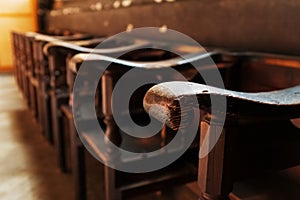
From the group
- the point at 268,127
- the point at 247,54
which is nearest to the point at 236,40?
the point at 247,54

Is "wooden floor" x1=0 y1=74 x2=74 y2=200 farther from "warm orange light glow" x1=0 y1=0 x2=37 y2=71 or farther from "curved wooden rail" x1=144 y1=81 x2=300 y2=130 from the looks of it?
"warm orange light glow" x1=0 y1=0 x2=37 y2=71

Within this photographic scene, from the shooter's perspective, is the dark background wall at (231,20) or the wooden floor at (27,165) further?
the wooden floor at (27,165)

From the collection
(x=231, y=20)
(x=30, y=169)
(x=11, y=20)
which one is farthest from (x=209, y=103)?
(x=11, y=20)

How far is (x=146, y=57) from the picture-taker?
1.78 meters

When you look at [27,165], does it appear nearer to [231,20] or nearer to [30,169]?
[30,169]

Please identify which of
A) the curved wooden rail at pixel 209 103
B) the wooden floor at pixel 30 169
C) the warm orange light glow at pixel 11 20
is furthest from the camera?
the warm orange light glow at pixel 11 20

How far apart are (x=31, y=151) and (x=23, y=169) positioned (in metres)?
0.35

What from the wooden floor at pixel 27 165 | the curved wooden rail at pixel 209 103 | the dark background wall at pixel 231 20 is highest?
the dark background wall at pixel 231 20

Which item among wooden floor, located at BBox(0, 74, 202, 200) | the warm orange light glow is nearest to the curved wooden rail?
wooden floor, located at BBox(0, 74, 202, 200)

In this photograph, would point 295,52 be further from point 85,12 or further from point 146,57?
point 85,12

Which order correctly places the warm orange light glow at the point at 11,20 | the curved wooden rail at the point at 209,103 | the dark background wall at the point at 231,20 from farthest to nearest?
the warm orange light glow at the point at 11,20 < the dark background wall at the point at 231,20 < the curved wooden rail at the point at 209,103

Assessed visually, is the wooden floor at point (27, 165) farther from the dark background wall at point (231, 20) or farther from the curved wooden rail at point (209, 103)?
the curved wooden rail at point (209, 103)

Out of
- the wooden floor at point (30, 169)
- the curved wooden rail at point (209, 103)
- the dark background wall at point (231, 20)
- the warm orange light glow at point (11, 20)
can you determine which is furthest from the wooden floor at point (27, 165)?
the warm orange light glow at point (11, 20)

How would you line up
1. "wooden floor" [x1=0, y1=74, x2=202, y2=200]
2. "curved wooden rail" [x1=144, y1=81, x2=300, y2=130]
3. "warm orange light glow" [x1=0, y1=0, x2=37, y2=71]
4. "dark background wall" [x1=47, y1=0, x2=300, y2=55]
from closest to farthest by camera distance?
1. "curved wooden rail" [x1=144, y1=81, x2=300, y2=130]
2. "dark background wall" [x1=47, y1=0, x2=300, y2=55]
3. "wooden floor" [x1=0, y1=74, x2=202, y2=200]
4. "warm orange light glow" [x1=0, y1=0, x2=37, y2=71]
